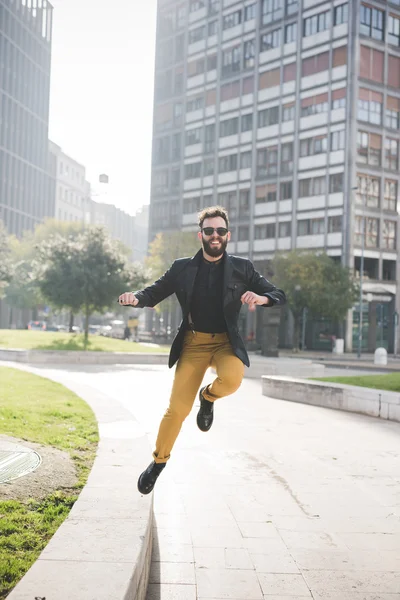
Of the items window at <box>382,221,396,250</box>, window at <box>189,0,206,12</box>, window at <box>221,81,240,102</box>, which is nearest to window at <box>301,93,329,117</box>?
window at <box>221,81,240,102</box>

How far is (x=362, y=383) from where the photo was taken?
16016 mm

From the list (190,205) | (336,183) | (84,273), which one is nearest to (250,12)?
(190,205)

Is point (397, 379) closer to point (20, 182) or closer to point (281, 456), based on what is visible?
point (281, 456)

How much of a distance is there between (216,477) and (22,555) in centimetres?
385

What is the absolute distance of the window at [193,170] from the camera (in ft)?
224

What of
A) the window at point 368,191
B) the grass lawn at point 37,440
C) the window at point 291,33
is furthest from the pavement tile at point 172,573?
the window at point 291,33

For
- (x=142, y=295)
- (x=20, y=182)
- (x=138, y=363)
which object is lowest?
(x=138, y=363)

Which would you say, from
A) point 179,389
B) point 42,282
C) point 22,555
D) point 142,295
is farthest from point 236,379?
point 42,282

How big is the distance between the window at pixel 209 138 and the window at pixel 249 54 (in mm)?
6155

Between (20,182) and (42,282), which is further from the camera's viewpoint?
(20,182)

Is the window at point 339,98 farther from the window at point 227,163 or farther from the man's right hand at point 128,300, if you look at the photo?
the man's right hand at point 128,300

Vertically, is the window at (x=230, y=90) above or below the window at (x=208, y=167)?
above

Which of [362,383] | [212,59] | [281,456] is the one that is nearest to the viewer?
[281,456]

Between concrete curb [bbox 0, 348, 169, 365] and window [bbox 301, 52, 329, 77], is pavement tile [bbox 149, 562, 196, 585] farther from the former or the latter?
window [bbox 301, 52, 329, 77]
